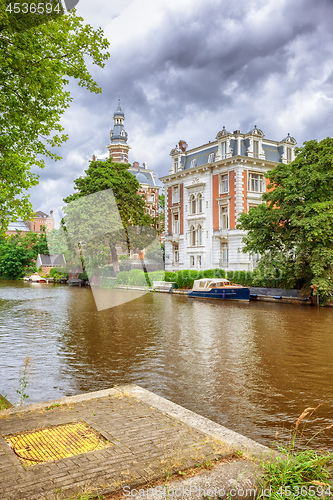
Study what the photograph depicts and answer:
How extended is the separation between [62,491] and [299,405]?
5366mm

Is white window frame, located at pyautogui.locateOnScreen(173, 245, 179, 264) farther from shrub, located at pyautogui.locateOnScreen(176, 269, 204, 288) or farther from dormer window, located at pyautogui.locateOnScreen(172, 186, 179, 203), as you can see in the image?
shrub, located at pyautogui.locateOnScreen(176, 269, 204, 288)

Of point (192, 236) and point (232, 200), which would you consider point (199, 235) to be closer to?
point (192, 236)

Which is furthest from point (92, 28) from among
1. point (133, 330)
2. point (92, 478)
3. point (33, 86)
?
point (133, 330)

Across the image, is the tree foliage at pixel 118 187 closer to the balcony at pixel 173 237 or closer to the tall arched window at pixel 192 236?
the balcony at pixel 173 237

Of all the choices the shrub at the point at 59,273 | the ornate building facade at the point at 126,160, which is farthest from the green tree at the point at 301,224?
the ornate building facade at the point at 126,160

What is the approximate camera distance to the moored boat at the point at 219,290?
3144 centimetres

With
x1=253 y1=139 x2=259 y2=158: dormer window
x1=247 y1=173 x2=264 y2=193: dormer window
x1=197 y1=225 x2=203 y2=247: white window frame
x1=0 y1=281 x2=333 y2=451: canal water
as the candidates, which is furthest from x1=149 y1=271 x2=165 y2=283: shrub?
x1=0 y1=281 x2=333 y2=451: canal water

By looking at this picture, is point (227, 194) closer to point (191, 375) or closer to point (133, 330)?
point (133, 330)

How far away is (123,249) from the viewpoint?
179 feet

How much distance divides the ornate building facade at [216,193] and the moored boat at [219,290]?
28.2ft

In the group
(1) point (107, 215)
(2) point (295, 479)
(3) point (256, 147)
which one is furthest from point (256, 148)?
(2) point (295, 479)

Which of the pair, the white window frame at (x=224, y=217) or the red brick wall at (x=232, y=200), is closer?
the red brick wall at (x=232, y=200)

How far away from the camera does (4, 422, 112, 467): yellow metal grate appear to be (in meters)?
4.31

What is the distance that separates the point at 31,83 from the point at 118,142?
275ft
